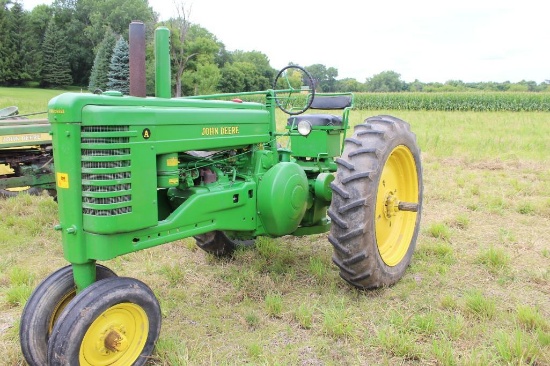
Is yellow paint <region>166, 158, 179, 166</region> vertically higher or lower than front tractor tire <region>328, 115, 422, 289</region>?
higher

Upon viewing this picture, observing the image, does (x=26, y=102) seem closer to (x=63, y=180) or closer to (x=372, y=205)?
(x=63, y=180)

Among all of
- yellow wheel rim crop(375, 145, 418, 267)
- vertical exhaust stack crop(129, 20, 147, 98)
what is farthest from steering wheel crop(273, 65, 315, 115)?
vertical exhaust stack crop(129, 20, 147, 98)

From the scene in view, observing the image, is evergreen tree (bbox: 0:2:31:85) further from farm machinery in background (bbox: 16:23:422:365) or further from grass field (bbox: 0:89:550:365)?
farm machinery in background (bbox: 16:23:422:365)

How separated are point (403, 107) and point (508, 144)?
20950mm

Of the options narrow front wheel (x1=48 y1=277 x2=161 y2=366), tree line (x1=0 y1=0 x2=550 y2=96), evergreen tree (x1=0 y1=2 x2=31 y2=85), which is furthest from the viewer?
evergreen tree (x1=0 y1=2 x2=31 y2=85)

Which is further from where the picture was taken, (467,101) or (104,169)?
(467,101)

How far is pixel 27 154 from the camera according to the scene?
18.1 feet

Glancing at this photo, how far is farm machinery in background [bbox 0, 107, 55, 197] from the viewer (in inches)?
199

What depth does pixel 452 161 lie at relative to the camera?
31.2 ft

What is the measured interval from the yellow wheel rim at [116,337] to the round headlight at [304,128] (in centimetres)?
206

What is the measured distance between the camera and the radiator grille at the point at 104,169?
2.48 meters

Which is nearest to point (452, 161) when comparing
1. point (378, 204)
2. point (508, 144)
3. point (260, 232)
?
point (508, 144)

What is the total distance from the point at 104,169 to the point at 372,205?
5.98 feet

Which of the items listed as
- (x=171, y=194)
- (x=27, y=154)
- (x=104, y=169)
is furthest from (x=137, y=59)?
(x=27, y=154)
